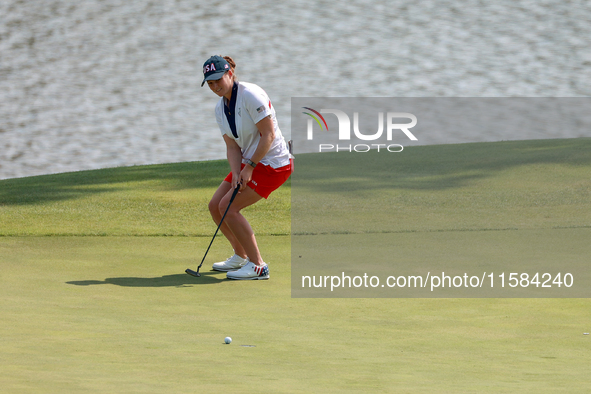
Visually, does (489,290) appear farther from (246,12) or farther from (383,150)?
(246,12)

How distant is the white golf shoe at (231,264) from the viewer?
5910mm

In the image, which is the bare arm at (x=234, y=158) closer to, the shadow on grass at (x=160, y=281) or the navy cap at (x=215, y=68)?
the navy cap at (x=215, y=68)

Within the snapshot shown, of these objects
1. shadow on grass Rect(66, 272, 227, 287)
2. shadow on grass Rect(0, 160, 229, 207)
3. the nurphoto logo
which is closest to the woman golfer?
shadow on grass Rect(66, 272, 227, 287)

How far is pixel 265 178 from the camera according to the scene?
5656 mm

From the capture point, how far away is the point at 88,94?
2109cm

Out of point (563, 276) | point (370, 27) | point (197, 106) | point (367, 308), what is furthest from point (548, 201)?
point (370, 27)

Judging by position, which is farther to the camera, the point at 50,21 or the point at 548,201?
the point at 50,21

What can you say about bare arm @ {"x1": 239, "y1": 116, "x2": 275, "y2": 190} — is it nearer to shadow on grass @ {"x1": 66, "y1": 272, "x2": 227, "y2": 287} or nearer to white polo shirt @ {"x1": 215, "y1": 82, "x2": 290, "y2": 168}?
white polo shirt @ {"x1": 215, "y1": 82, "x2": 290, "y2": 168}

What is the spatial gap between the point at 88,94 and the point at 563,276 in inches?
678

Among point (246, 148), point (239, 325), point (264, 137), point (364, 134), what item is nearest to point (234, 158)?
point (246, 148)

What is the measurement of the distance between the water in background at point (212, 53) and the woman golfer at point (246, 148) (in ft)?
29.7

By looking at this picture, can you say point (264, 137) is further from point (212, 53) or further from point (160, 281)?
point (212, 53)

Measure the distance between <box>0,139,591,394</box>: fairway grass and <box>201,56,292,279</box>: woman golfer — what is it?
24 centimetres

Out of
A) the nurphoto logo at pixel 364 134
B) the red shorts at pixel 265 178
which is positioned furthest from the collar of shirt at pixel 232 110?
the nurphoto logo at pixel 364 134
